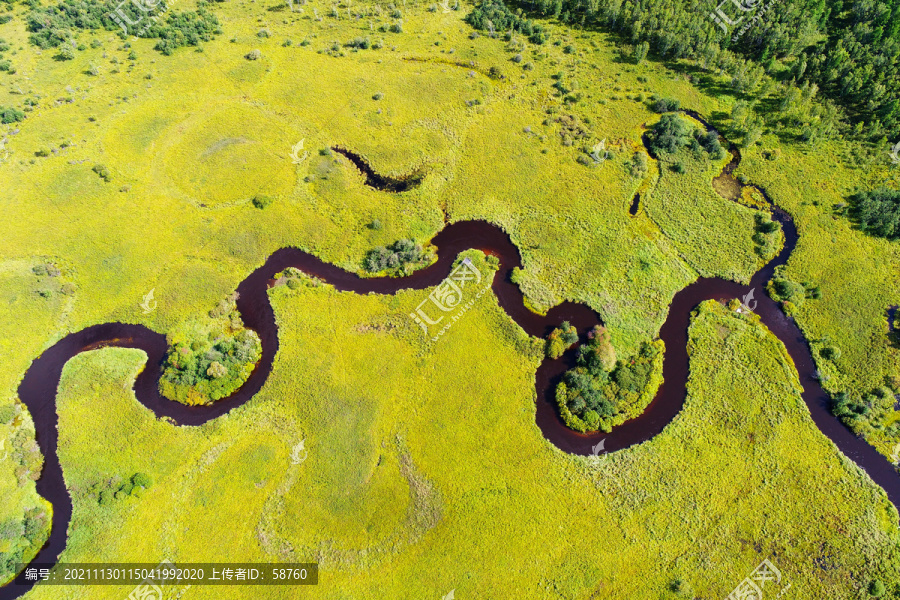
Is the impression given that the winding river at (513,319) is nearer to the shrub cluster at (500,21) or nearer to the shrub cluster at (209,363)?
the shrub cluster at (209,363)

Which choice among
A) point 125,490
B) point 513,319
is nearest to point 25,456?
point 125,490

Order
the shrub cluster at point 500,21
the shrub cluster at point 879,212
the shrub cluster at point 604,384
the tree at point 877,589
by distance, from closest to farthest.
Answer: the tree at point 877,589 → the shrub cluster at point 604,384 → the shrub cluster at point 879,212 → the shrub cluster at point 500,21

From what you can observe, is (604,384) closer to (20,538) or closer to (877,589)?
(877,589)

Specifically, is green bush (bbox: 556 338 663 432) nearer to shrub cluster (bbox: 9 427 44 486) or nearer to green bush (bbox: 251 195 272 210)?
green bush (bbox: 251 195 272 210)

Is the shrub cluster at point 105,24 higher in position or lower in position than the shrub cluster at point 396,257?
higher

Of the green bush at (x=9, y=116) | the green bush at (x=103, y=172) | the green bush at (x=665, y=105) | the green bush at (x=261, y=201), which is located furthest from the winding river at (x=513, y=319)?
the green bush at (x=9, y=116)

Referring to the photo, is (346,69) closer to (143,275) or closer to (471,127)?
(471,127)

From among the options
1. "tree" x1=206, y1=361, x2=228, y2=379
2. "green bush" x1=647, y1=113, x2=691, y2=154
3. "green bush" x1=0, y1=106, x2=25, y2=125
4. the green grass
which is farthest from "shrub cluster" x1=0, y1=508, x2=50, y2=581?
"green bush" x1=647, y1=113, x2=691, y2=154
